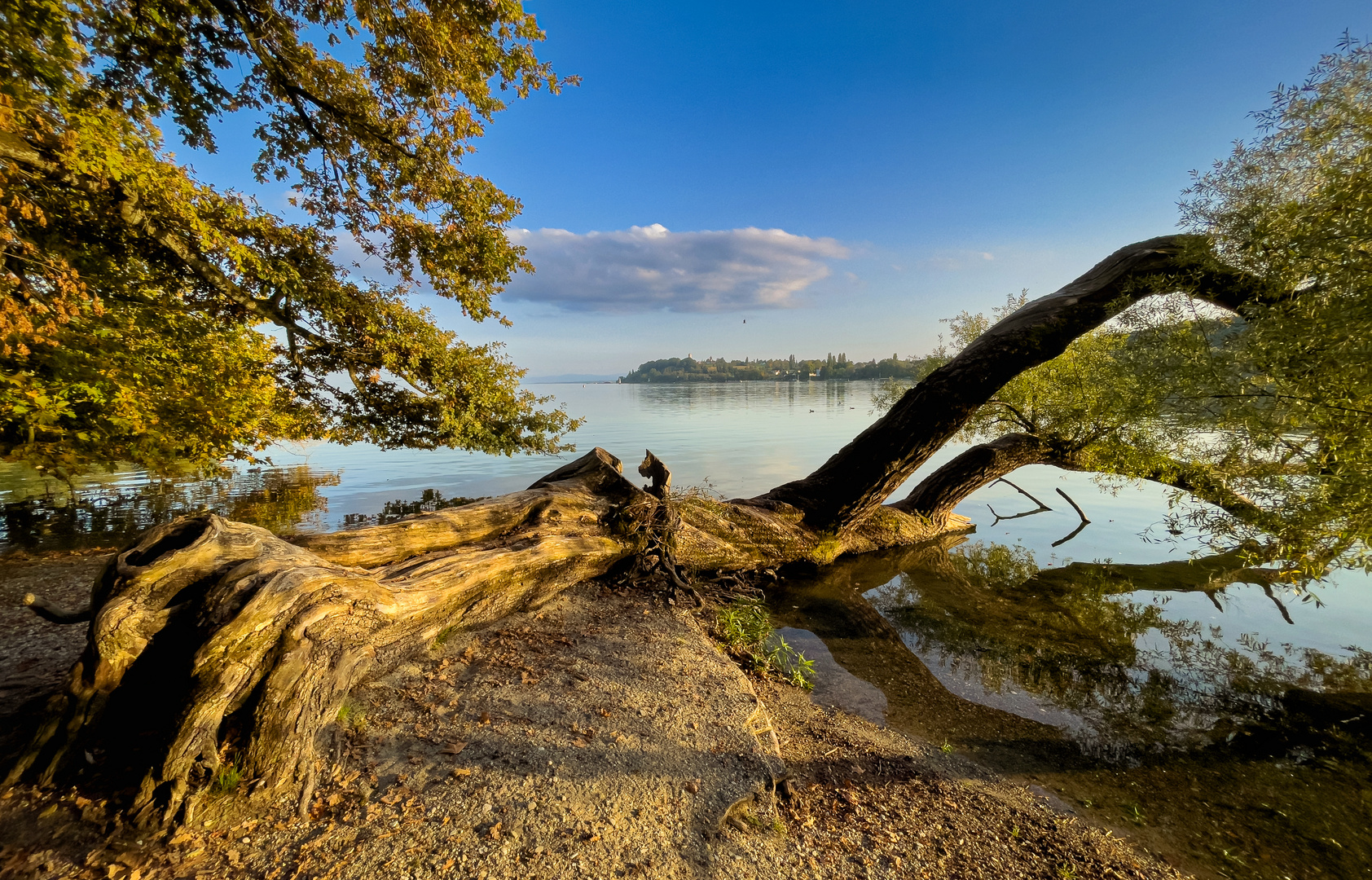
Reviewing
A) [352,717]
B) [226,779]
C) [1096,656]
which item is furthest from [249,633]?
[1096,656]

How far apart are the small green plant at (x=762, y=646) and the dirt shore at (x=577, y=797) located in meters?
0.56

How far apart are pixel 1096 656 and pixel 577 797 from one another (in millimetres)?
7933

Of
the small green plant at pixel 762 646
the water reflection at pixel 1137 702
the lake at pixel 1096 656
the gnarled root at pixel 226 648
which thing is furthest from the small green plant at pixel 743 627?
the gnarled root at pixel 226 648

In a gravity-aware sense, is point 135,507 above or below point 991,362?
below

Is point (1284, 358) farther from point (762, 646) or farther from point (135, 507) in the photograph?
point (135, 507)

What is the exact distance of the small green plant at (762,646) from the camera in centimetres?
652

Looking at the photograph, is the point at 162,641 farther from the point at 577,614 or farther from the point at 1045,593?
the point at 1045,593

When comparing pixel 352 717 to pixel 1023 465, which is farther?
pixel 1023 465

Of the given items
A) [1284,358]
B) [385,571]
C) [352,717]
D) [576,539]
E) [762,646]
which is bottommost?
[762,646]

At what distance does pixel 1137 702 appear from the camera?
6.35m

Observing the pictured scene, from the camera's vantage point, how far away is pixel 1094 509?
53.3 ft

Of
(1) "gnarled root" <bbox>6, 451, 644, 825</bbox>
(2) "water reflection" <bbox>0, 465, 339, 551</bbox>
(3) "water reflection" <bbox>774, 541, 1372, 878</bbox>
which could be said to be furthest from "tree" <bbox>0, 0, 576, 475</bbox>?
(3) "water reflection" <bbox>774, 541, 1372, 878</bbox>

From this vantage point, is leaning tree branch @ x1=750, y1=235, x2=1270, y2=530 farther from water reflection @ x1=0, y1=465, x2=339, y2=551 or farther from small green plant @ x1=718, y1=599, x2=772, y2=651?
water reflection @ x1=0, y1=465, x2=339, y2=551

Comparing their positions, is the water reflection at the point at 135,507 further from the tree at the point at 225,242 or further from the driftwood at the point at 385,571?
the driftwood at the point at 385,571
